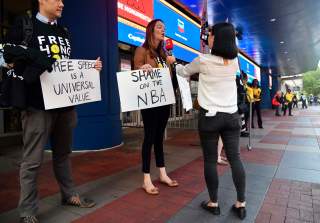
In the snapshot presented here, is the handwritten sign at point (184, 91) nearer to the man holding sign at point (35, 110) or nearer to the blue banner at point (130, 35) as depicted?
the man holding sign at point (35, 110)

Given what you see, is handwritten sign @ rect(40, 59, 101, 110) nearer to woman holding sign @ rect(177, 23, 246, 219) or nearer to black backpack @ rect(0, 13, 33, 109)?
black backpack @ rect(0, 13, 33, 109)

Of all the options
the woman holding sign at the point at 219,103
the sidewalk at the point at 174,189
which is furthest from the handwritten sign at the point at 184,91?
the sidewalk at the point at 174,189

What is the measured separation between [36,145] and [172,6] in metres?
10.2

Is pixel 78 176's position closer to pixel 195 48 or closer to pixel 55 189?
pixel 55 189

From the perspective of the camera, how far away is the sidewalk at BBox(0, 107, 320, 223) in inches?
112

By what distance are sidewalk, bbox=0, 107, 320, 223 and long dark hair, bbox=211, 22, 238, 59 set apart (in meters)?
1.52

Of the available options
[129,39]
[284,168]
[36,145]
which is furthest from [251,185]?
[129,39]

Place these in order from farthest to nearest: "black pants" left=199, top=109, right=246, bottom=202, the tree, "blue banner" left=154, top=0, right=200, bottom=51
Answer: the tree → "blue banner" left=154, top=0, right=200, bottom=51 → "black pants" left=199, top=109, right=246, bottom=202

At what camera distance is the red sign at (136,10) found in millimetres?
8422

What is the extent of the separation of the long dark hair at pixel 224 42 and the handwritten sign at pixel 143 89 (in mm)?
941

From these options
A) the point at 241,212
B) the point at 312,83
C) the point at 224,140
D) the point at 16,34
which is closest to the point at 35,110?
the point at 16,34

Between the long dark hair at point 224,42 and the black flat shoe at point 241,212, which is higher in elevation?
the long dark hair at point 224,42

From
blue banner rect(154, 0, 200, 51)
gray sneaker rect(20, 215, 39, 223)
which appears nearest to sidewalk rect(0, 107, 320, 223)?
gray sneaker rect(20, 215, 39, 223)

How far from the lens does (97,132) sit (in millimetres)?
6121
